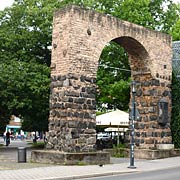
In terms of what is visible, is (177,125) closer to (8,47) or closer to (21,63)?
(21,63)

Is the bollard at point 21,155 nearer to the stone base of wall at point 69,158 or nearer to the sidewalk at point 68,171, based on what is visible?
the stone base of wall at point 69,158

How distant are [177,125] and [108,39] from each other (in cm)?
757

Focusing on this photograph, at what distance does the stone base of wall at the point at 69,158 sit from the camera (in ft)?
58.8

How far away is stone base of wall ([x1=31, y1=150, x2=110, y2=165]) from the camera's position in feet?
58.8

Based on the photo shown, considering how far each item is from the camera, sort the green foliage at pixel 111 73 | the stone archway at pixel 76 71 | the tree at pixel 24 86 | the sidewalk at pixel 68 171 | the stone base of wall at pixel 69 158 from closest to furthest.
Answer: the sidewalk at pixel 68 171 → the stone base of wall at pixel 69 158 → the stone archway at pixel 76 71 → the tree at pixel 24 86 → the green foliage at pixel 111 73

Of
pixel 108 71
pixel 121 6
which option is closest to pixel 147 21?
pixel 121 6

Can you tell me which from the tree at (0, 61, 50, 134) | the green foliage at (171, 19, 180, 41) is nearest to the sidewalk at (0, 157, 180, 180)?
the tree at (0, 61, 50, 134)

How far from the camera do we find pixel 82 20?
1955 cm

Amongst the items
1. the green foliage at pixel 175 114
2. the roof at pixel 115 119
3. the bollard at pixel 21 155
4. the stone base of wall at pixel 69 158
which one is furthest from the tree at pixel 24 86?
the stone base of wall at pixel 69 158

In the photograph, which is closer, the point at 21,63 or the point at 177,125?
the point at 177,125

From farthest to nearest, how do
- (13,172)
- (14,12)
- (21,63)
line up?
(14,12)
(21,63)
(13,172)

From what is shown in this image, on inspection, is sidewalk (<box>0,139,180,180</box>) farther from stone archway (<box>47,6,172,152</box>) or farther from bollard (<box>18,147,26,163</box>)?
stone archway (<box>47,6,172,152</box>)

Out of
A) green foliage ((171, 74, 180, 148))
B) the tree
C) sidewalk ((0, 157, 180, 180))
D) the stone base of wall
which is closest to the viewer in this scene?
sidewalk ((0, 157, 180, 180))

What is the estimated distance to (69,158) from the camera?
1789cm
